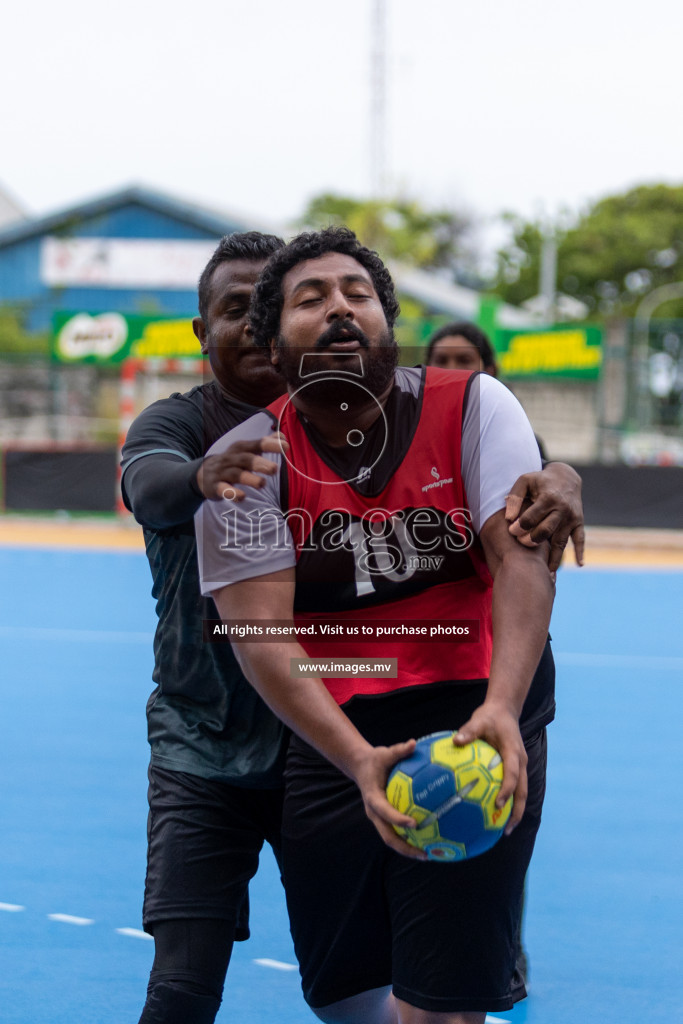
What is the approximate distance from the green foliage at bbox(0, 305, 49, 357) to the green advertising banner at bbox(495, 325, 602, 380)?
14000 mm

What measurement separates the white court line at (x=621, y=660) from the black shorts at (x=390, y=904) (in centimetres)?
650

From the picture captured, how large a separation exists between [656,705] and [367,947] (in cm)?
543

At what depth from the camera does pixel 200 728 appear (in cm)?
285

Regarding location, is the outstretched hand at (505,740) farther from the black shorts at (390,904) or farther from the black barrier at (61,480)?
the black barrier at (61,480)

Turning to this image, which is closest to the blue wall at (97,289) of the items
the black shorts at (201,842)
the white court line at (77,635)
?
the white court line at (77,635)

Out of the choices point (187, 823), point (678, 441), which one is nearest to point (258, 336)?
point (187, 823)

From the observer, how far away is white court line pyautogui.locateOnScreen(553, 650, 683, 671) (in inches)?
351

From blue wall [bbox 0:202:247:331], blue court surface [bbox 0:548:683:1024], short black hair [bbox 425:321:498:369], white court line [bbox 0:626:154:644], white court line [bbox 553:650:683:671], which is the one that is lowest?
white court line [bbox 553:650:683:671]

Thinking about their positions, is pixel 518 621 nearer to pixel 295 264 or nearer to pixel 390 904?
pixel 390 904

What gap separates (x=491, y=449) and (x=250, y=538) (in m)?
0.48

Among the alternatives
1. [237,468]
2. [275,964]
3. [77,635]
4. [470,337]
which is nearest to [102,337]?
[77,635]

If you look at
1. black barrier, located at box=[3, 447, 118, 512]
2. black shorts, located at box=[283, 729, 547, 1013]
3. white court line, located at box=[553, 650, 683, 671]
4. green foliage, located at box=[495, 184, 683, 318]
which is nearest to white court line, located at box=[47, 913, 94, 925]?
black shorts, located at box=[283, 729, 547, 1013]

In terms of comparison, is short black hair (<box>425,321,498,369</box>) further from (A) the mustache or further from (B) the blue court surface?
(A) the mustache

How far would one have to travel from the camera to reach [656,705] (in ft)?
25.2
